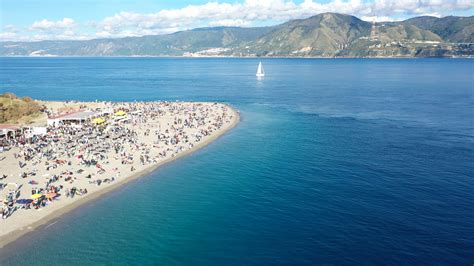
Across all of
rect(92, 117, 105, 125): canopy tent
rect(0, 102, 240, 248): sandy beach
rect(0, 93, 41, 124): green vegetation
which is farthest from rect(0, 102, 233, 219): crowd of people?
rect(0, 93, 41, 124): green vegetation

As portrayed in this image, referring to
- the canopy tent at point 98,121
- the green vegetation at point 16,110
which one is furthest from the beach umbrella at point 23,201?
the green vegetation at point 16,110

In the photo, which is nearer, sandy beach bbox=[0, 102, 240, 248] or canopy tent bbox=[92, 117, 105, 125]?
sandy beach bbox=[0, 102, 240, 248]

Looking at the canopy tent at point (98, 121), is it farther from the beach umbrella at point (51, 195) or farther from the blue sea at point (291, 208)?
the beach umbrella at point (51, 195)

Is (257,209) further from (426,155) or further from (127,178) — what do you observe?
(426,155)

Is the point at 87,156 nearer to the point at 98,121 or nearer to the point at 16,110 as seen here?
the point at 98,121

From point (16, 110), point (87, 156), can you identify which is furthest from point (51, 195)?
point (16, 110)

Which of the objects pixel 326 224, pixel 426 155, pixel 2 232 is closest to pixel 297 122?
pixel 426 155

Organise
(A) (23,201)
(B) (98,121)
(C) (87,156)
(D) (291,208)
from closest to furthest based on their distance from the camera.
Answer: (D) (291,208)
(A) (23,201)
(C) (87,156)
(B) (98,121)

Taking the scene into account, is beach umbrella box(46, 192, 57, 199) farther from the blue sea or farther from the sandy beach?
the blue sea
